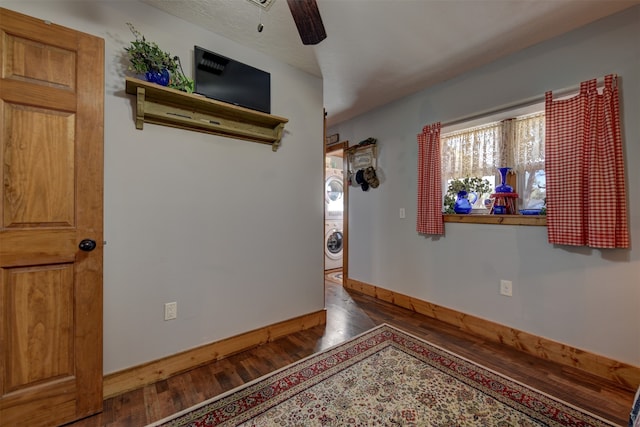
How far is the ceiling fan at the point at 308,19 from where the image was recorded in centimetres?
111

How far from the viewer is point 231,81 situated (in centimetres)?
198

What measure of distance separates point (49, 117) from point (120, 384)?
1.52m

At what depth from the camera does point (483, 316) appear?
2.38 m

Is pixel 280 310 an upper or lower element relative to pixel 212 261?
lower

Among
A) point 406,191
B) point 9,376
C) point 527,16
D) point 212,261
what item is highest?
point 527,16

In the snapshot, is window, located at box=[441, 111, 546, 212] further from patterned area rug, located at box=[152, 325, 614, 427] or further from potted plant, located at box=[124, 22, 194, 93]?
potted plant, located at box=[124, 22, 194, 93]

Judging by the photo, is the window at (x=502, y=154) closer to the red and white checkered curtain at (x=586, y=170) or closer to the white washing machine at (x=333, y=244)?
the red and white checkered curtain at (x=586, y=170)

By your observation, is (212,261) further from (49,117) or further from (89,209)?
(49,117)

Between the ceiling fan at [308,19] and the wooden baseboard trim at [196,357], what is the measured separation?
205 cm

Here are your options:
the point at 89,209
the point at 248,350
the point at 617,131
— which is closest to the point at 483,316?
the point at 617,131

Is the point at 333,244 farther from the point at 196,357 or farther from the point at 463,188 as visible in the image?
the point at 196,357

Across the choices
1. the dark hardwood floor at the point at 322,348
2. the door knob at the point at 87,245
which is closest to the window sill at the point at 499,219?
the dark hardwood floor at the point at 322,348

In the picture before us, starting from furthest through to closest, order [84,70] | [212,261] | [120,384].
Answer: [212,261] < [120,384] < [84,70]

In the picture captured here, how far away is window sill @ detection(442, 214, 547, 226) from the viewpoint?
2066 millimetres
